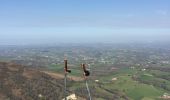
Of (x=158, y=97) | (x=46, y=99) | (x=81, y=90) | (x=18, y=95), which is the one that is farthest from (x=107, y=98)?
(x=18, y=95)

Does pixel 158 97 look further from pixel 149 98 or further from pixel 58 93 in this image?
pixel 58 93

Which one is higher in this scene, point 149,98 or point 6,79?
point 6,79

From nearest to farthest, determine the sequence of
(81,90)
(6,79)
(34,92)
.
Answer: (34,92)
(6,79)
(81,90)

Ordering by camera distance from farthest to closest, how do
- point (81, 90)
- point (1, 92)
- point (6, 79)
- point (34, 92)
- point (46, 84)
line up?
point (81, 90) → point (46, 84) → point (6, 79) → point (34, 92) → point (1, 92)

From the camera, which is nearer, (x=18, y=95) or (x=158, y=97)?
(x=18, y=95)

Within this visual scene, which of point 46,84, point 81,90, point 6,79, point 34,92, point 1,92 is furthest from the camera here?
point 81,90

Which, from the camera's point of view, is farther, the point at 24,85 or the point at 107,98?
the point at 107,98

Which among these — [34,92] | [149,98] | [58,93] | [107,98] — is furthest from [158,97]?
[34,92]

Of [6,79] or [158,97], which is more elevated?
[6,79]

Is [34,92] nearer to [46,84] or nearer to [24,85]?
[24,85]
